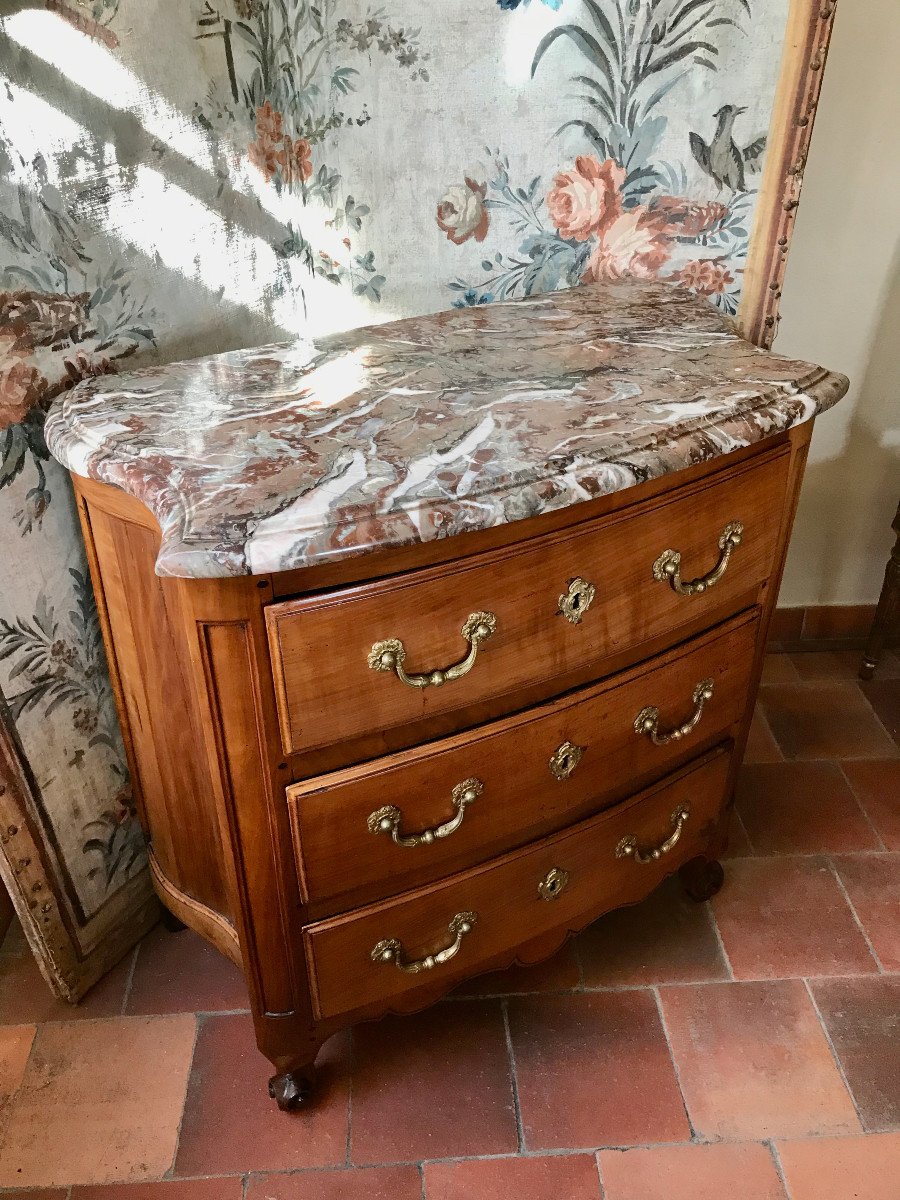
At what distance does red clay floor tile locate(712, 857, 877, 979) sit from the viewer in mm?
1550

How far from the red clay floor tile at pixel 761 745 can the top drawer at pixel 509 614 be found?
0.90 metres

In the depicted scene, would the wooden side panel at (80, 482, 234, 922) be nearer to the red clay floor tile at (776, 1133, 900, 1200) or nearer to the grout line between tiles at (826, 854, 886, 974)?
the red clay floor tile at (776, 1133, 900, 1200)

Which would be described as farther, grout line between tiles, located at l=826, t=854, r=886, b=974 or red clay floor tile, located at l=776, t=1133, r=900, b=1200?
grout line between tiles, located at l=826, t=854, r=886, b=974

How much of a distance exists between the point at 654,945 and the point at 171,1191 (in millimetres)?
800

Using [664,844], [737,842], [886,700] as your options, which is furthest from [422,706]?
[886,700]

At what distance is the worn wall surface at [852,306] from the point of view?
1690mm

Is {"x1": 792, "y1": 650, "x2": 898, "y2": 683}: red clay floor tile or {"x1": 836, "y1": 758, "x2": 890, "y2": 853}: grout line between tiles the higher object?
{"x1": 792, "y1": 650, "x2": 898, "y2": 683}: red clay floor tile

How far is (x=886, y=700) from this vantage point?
83.8 inches

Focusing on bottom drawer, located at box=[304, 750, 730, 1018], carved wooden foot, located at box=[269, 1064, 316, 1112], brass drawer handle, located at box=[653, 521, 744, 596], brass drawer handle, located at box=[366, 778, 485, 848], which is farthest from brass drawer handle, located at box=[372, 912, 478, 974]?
brass drawer handle, located at box=[653, 521, 744, 596]

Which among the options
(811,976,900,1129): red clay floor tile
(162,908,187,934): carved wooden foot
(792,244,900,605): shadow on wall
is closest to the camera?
(811,976,900,1129): red clay floor tile

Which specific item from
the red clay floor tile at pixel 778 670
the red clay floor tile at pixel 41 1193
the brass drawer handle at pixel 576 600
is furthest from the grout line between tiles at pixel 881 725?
the red clay floor tile at pixel 41 1193

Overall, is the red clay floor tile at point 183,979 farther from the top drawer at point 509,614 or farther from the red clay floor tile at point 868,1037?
the red clay floor tile at point 868,1037

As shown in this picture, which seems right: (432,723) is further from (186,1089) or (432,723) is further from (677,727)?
(186,1089)

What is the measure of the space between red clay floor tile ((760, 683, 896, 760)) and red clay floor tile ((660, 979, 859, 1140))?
610mm
